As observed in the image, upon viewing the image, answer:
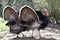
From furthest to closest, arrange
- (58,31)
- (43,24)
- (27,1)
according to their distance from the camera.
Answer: (27,1)
(58,31)
(43,24)

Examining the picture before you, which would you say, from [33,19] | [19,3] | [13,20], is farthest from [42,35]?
[19,3]

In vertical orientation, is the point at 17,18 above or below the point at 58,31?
above

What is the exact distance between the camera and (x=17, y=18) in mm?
5891

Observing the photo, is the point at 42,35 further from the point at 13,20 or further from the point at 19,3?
the point at 19,3

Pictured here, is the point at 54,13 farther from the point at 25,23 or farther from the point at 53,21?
the point at 25,23

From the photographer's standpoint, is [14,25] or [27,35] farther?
[27,35]

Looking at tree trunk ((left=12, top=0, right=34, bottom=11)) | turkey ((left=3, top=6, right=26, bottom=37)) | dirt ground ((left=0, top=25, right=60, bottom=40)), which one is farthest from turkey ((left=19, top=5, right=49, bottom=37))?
tree trunk ((left=12, top=0, right=34, bottom=11))

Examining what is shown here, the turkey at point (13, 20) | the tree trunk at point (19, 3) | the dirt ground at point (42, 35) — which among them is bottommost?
the dirt ground at point (42, 35)

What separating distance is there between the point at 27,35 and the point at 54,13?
6.82 ft

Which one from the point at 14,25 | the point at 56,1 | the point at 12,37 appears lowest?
the point at 12,37

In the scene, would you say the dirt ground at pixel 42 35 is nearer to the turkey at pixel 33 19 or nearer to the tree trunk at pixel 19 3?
the turkey at pixel 33 19

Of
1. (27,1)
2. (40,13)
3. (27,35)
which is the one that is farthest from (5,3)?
(40,13)

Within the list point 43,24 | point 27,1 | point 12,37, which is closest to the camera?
point 43,24

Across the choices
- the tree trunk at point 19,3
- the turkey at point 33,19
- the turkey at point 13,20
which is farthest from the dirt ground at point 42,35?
the tree trunk at point 19,3
